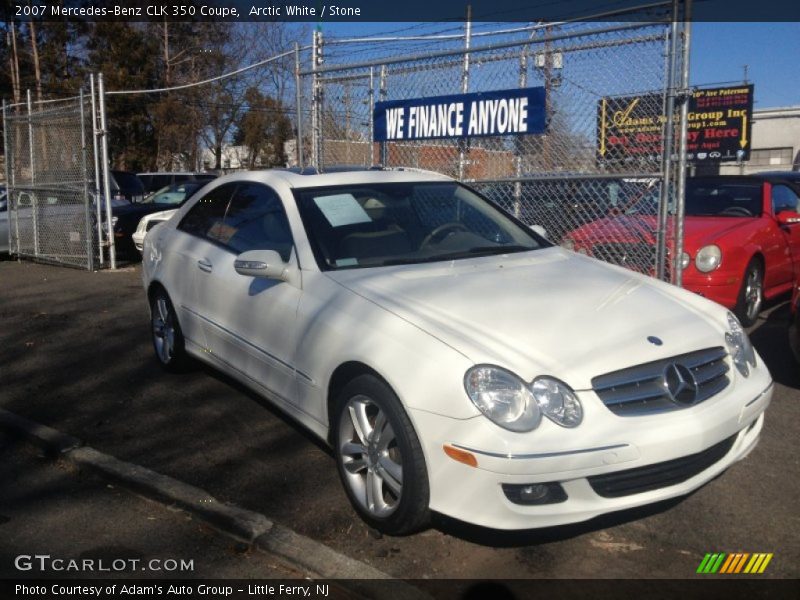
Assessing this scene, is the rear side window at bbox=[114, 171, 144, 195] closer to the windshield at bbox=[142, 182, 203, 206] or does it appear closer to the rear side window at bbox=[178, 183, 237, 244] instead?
the windshield at bbox=[142, 182, 203, 206]

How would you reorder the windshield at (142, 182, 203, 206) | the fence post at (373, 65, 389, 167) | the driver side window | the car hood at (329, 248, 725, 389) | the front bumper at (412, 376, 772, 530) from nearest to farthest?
the front bumper at (412, 376, 772, 530) < the car hood at (329, 248, 725, 389) < the driver side window < the fence post at (373, 65, 389, 167) < the windshield at (142, 182, 203, 206)

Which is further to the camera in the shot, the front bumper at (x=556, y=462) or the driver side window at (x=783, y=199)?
the driver side window at (x=783, y=199)

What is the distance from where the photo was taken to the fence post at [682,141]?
242 inches

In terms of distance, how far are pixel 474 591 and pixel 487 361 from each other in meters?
0.91

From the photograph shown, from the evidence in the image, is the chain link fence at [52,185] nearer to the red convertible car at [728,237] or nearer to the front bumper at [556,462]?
the red convertible car at [728,237]

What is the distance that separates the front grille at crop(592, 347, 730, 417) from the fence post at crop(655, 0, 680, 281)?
118 inches

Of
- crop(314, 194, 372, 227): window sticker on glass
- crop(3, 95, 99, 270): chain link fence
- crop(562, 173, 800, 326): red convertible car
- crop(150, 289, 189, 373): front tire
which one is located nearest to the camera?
crop(314, 194, 372, 227): window sticker on glass

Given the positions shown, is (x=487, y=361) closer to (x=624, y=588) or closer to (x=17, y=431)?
(x=624, y=588)

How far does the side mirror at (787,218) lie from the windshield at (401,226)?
4.17 m

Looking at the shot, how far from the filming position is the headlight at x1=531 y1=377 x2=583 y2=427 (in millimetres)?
3201

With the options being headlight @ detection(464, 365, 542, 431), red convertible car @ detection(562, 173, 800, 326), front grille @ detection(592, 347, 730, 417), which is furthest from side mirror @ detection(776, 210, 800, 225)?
headlight @ detection(464, 365, 542, 431)

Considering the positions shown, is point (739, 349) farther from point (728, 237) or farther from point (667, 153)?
point (728, 237)

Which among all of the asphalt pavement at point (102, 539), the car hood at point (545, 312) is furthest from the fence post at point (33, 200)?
the car hood at point (545, 312)

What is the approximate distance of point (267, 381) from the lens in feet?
15.1
